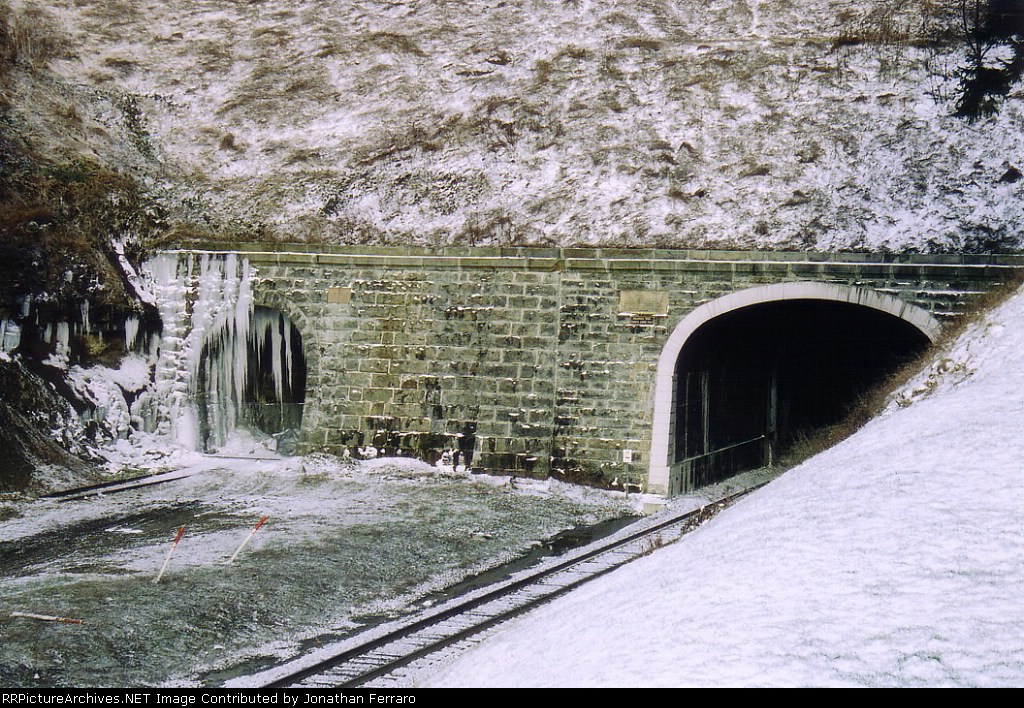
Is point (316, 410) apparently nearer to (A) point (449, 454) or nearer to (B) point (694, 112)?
(A) point (449, 454)

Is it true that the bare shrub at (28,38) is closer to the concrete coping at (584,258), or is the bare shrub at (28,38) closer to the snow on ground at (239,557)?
the concrete coping at (584,258)

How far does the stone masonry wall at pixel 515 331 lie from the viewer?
1789 cm

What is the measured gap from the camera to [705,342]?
19172 millimetres

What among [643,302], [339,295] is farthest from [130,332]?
[643,302]

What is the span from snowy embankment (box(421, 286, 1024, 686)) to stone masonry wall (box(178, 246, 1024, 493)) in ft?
25.1

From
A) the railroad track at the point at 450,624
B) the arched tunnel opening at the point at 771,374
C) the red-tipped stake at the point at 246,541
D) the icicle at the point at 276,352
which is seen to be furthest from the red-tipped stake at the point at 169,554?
the arched tunnel opening at the point at 771,374

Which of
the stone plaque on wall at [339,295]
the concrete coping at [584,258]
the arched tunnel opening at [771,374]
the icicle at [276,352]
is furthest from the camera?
the icicle at [276,352]

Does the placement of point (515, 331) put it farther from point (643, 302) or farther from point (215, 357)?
point (215, 357)

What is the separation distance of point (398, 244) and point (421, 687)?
13676 millimetres

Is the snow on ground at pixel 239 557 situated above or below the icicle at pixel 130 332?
below

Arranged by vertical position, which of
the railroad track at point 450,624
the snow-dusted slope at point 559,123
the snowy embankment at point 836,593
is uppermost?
the snow-dusted slope at point 559,123

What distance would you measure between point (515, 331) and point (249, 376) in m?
5.68

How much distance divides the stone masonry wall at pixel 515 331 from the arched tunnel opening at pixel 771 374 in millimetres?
871

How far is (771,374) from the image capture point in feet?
77.3
